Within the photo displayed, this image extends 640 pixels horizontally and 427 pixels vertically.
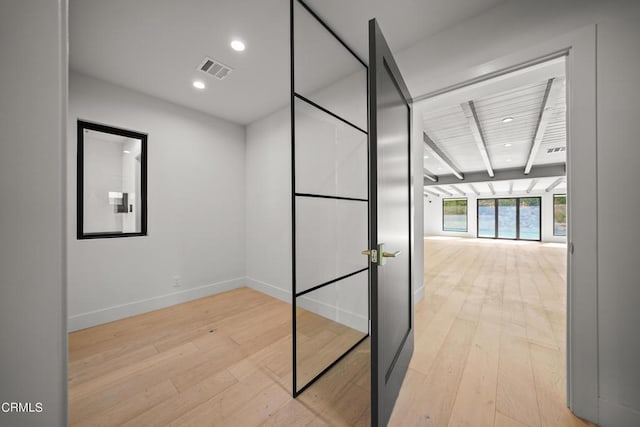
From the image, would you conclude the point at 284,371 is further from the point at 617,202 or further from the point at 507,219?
the point at 507,219

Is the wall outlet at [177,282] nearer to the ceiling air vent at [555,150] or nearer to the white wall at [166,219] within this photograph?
the white wall at [166,219]

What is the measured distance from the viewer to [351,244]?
6.91 feet

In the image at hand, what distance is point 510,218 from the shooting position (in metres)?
11.3

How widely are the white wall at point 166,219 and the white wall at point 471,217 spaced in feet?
25.2

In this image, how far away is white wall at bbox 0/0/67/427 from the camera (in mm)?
564

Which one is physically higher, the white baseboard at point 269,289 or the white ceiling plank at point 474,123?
the white ceiling plank at point 474,123

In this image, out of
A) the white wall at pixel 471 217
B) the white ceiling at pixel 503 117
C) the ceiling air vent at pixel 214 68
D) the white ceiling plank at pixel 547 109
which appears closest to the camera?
the white ceiling at pixel 503 117

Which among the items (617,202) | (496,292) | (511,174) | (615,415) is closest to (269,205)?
(617,202)

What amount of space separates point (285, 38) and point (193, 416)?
2.88 m

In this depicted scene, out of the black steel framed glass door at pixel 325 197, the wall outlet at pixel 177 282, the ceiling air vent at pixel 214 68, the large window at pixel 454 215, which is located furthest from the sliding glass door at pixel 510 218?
the wall outlet at pixel 177 282

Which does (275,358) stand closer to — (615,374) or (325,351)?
(325,351)

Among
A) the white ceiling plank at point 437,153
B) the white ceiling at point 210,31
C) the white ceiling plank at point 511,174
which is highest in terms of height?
the white ceiling at point 210,31

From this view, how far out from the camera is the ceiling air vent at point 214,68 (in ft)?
7.39

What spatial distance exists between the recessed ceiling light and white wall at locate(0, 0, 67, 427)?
5.41 ft
